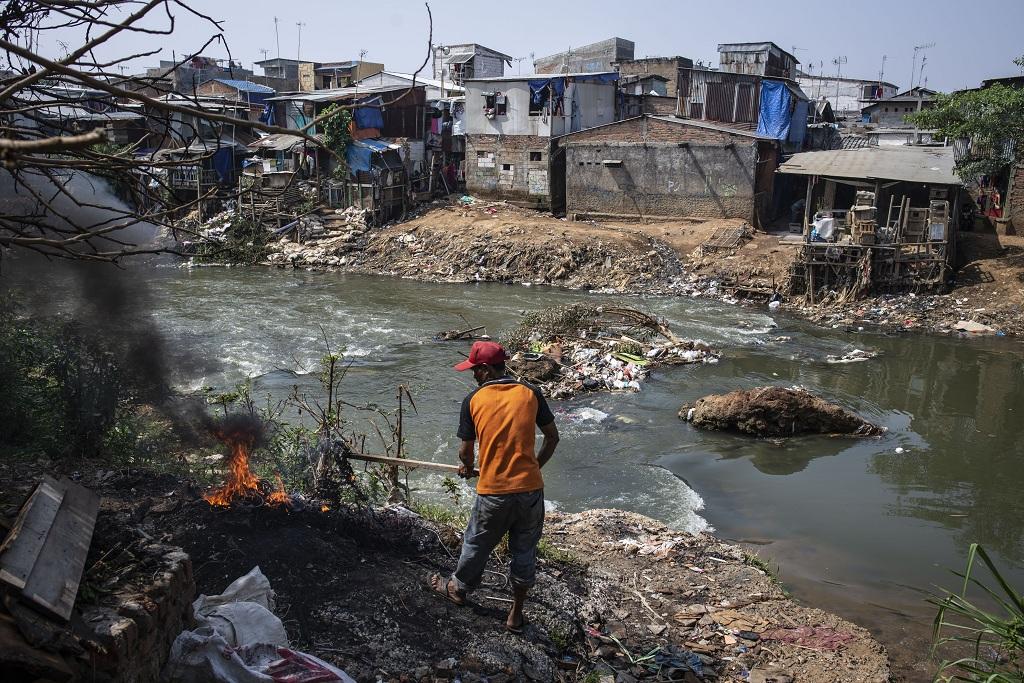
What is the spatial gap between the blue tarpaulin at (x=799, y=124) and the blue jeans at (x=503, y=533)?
78.8 ft

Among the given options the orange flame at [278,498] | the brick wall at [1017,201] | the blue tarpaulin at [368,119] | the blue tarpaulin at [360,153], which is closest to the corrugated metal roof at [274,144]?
the blue tarpaulin at [360,153]

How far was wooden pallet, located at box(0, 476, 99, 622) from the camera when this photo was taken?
2.51 metres

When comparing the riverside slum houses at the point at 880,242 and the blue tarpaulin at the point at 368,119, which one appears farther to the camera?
the blue tarpaulin at the point at 368,119

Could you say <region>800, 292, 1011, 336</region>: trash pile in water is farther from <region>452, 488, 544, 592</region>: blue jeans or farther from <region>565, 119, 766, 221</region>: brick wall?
<region>452, 488, 544, 592</region>: blue jeans

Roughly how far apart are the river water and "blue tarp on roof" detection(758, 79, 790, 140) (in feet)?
32.1

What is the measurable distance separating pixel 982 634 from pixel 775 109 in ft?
74.3

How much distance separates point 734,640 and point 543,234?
1694 cm

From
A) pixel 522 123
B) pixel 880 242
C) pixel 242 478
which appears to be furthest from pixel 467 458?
pixel 522 123

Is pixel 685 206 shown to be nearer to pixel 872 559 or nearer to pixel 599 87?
pixel 599 87

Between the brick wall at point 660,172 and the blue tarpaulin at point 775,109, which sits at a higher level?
the blue tarpaulin at point 775,109

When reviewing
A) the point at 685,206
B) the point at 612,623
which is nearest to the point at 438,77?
the point at 685,206

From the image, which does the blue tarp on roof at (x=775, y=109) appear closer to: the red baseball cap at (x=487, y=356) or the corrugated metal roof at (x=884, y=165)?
the corrugated metal roof at (x=884, y=165)

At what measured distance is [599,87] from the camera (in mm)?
25953

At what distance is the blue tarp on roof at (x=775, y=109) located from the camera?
2406 centimetres
